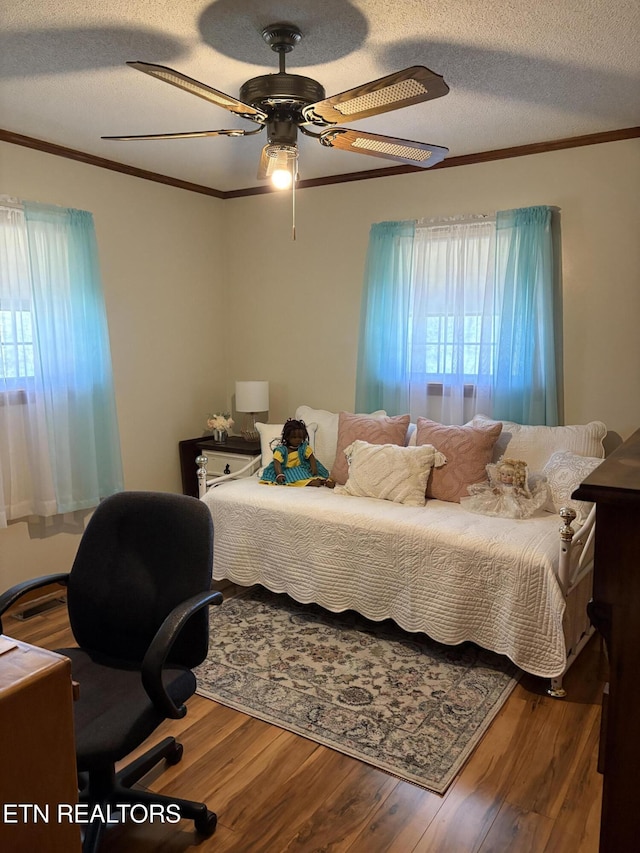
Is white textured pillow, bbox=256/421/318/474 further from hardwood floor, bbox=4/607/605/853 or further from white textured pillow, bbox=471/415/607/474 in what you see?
hardwood floor, bbox=4/607/605/853

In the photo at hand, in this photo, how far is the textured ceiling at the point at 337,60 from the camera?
2.12 m

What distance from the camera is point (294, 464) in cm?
388

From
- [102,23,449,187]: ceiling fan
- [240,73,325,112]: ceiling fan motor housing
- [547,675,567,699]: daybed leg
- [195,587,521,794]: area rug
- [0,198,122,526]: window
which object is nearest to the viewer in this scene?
[102,23,449,187]: ceiling fan

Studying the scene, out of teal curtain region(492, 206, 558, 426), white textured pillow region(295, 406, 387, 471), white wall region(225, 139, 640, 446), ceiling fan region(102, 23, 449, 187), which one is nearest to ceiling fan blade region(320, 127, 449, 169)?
ceiling fan region(102, 23, 449, 187)

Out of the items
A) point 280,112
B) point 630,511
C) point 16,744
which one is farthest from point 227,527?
point 630,511

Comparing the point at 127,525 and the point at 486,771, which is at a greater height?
the point at 127,525

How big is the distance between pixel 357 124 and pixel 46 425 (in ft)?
7.81

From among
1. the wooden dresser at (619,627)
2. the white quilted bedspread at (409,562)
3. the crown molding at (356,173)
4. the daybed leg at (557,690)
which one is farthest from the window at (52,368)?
the wooden dresser at (619,627)

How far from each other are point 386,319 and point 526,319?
0.91 meters

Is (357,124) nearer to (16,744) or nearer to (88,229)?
(88,229)

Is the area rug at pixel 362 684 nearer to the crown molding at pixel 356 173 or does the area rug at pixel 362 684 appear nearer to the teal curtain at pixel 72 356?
the teal curtain at pixel 72 356

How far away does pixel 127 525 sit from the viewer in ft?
6.87

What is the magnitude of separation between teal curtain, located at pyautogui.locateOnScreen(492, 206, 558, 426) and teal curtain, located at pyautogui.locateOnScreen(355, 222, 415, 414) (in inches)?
23.7

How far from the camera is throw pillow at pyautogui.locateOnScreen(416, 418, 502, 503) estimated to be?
135 inches
